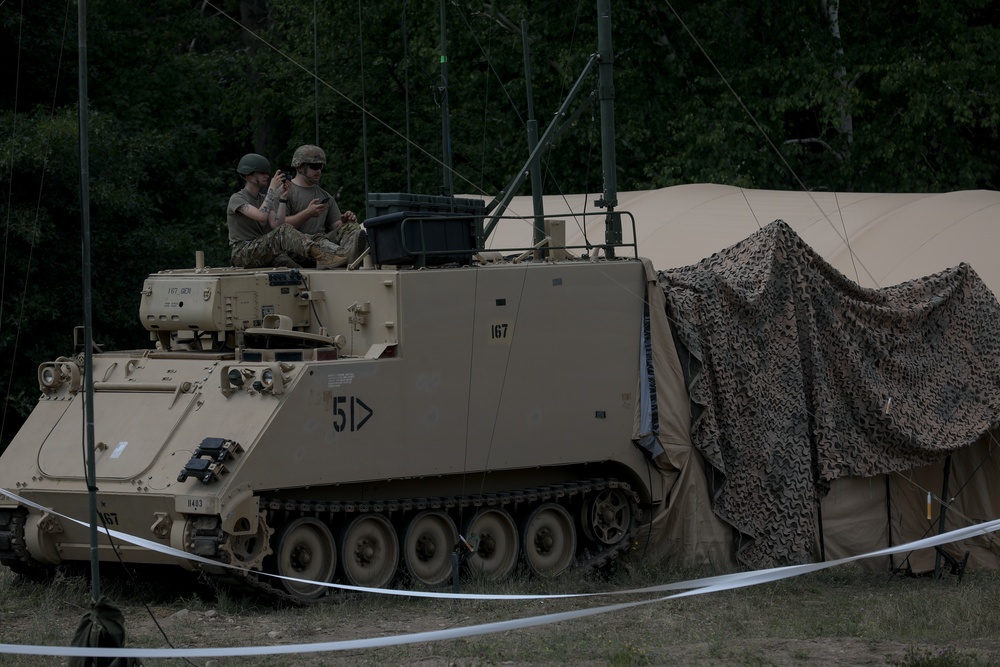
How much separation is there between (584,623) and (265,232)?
14.3ft

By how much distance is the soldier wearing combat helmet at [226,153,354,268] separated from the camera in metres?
12.4

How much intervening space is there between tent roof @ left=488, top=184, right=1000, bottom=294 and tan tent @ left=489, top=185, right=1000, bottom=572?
2cm

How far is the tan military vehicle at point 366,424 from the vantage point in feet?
35.3

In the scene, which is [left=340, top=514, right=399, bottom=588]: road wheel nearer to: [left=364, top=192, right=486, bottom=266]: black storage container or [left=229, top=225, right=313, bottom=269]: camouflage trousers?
[left=364, top=192, right=486, bottom=266]: black storage container

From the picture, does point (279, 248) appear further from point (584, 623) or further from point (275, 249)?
point (584, 623)

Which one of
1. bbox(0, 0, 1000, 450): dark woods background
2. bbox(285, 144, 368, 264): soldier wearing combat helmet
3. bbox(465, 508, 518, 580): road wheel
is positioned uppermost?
bbox(0, 0, 1000, 450): dark woods background

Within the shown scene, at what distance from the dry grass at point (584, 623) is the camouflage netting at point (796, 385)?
861 mm

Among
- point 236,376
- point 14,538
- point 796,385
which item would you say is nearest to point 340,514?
point 236,376

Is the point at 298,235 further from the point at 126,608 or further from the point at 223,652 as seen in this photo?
the point at 223,652

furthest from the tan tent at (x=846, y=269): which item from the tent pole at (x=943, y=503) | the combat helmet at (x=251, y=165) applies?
the combat helmet at (x=251, y=165)

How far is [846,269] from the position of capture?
674 inches

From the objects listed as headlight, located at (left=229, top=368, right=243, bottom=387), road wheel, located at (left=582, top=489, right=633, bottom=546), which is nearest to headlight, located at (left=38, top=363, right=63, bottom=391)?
headlight, located at (left=229, top=368, right=243, bottom=387)

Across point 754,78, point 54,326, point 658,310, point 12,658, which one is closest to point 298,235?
point 658,310

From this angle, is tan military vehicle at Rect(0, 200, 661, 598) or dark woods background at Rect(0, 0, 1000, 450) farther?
dark woods background at Rect(0, 0, 1000, 450)
